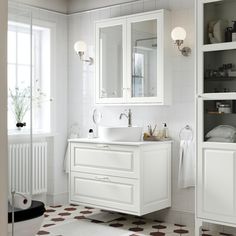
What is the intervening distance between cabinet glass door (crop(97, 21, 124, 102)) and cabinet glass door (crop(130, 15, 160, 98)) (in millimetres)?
158

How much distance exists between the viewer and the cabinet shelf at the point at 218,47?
3.31 meters

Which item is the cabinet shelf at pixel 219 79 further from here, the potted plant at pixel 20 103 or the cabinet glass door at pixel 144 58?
the potted plant at pixel 20 103

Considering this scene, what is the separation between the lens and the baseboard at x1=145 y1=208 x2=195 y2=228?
397cm

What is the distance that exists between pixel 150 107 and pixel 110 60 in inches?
27.2

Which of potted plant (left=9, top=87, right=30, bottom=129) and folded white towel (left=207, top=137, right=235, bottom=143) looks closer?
potted plant (left=9, top=87, right=30, bottom=129)

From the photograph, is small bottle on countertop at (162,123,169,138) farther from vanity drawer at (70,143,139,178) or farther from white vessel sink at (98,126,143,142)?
vanity drawer at (70,143,139,178)

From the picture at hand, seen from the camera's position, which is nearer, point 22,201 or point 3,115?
point 3,115

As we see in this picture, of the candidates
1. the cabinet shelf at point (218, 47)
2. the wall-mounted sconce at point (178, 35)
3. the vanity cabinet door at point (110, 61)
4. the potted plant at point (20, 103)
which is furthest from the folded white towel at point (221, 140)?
the potted plant at point (20, 103)

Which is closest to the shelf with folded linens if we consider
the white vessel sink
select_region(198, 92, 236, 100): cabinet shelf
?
select_region(198, 92, 236, 100): cabinet shelf

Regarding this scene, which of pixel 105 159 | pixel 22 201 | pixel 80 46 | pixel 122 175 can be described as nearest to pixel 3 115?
pixel 22 201

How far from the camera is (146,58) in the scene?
4.12m

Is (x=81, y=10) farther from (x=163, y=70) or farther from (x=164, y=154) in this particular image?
(x=164, y=154)

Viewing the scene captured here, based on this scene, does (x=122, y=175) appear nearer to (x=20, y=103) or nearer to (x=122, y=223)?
(x=122, y=223)

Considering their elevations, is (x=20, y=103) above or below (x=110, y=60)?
below
